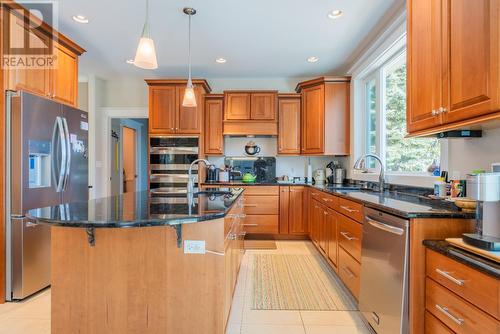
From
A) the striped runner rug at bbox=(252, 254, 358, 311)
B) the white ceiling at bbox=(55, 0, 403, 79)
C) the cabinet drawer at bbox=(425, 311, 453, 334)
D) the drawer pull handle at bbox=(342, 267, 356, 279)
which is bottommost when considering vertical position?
the striped runner rug at bbox=(252, 254, 358, 311)

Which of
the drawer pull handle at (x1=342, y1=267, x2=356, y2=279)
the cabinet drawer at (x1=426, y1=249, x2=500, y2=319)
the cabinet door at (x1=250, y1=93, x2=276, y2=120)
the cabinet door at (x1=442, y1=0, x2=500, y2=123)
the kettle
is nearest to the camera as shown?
the cabinet drawer at (x1=426, y1=249, x2=500, y2=319)

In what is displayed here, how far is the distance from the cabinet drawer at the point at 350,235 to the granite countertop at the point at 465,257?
2.33 ft

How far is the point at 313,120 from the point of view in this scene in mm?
4371

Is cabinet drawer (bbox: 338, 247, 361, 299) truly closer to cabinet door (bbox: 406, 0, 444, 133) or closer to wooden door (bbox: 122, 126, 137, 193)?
cabinet door (bbox: 406, 0, 444, 133)

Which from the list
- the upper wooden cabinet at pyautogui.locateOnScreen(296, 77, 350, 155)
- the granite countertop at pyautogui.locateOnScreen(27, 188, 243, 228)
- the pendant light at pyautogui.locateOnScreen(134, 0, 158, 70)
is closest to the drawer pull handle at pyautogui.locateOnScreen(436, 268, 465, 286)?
the granite countertop at pyautogui.locateOnScreen(27, 188, 243, 228)

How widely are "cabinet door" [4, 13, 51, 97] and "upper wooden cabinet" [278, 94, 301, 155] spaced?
10.2 feet

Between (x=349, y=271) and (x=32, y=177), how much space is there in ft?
9.47

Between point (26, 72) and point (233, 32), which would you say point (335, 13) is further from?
point (26, 72)

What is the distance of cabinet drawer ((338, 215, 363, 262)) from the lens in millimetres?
2148

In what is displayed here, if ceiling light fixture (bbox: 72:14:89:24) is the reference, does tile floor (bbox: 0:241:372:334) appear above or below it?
below

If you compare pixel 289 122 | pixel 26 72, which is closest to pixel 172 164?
pixel 289 122

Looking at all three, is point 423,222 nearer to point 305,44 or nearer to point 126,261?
point 126,261

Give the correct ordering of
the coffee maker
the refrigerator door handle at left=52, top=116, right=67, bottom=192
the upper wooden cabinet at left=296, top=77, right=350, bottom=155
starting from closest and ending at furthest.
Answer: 1. the coffee maker
2. the refrigerator door handle at left=52, top=116, right=67, bottom=192
3. the upper wooden cabinet at left=296, top=77, right=350, bottom=155

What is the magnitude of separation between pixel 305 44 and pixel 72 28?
107 inches
